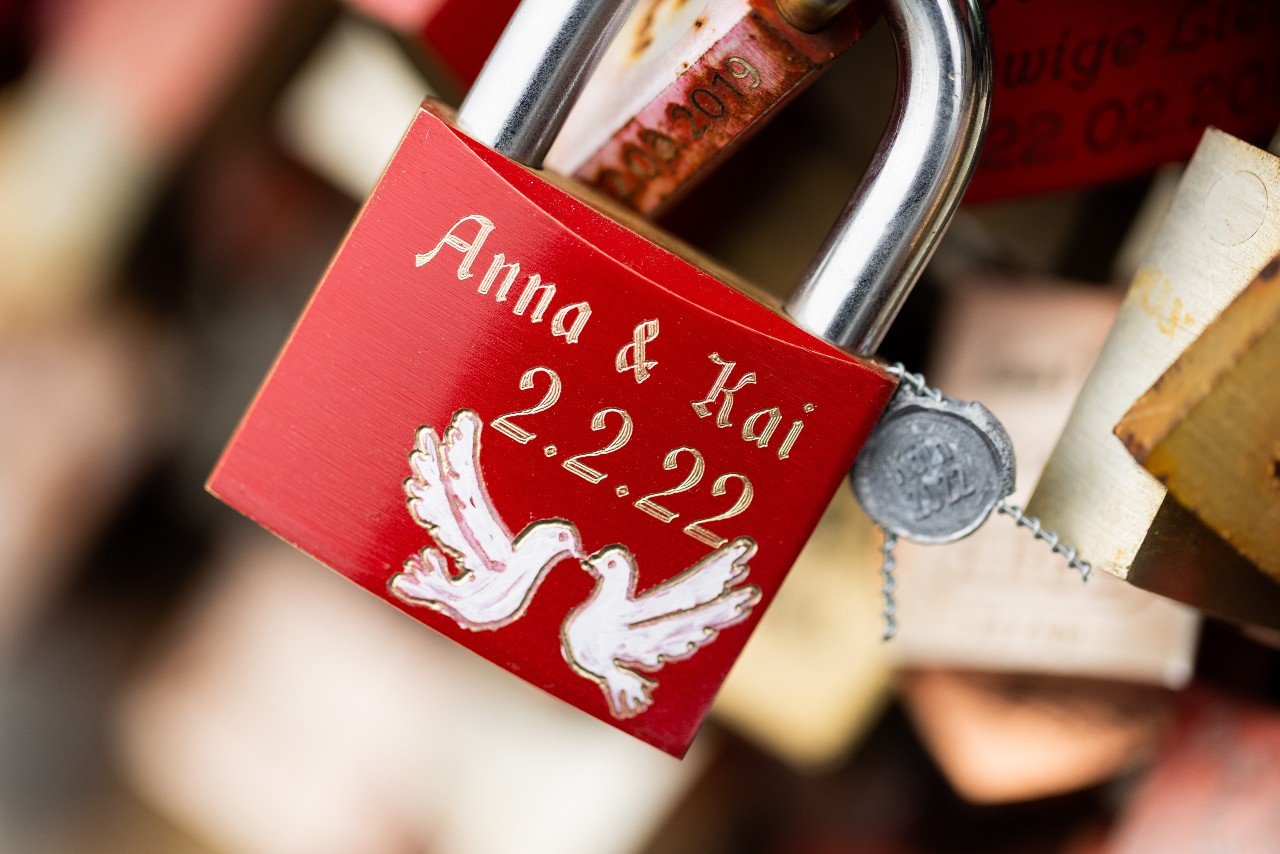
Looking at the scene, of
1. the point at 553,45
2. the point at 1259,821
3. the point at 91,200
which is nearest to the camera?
the point at 553,45

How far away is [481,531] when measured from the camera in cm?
39

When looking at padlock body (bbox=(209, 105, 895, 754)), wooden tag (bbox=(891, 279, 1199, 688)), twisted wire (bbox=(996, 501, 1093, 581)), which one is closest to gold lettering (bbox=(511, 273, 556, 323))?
padlock body (bbox=(209, 105, 895, 754))

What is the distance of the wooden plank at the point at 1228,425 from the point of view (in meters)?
0.29

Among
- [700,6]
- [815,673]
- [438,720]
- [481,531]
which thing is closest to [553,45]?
[700,6]

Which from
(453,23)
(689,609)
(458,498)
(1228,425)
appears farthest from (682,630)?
(453,23)

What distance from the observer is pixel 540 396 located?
367 millimetres

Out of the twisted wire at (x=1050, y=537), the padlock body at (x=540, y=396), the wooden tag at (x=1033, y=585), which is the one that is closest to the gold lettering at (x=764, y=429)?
the padlock body at (x=540, y=396)

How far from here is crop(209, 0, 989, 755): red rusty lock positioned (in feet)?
1.17

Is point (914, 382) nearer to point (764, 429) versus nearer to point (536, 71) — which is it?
point (764, 429)

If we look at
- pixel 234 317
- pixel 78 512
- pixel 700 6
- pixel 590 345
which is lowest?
pixel 78 512

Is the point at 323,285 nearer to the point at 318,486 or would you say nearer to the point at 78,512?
the point at 318,486

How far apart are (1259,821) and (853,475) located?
1.19 feet

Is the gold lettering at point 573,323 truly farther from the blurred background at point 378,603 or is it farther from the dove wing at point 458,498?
the blurred background at point 378,603

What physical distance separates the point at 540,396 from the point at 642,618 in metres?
0.11
